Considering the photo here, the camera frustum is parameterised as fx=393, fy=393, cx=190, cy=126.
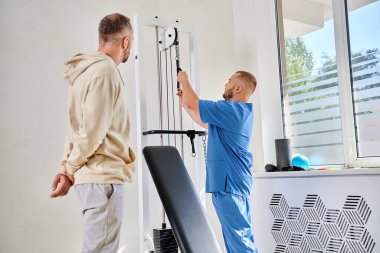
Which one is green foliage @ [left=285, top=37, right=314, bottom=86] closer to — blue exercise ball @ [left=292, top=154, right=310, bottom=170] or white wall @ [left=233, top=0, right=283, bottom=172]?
white wall @ [left=233, top=0, right=283, bottom=172]

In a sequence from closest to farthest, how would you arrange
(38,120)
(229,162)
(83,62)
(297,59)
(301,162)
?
(83,62)
(229,162)
(38,120)
(301,162)
(297,59)

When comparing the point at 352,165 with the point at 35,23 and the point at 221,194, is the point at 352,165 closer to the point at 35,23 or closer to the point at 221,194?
the point at 221,194

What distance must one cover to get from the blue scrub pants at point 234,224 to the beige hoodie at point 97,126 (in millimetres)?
776

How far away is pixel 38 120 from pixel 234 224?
1432 mm

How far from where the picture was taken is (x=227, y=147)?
2428 mm

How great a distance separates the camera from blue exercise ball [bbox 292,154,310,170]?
2.95 metres

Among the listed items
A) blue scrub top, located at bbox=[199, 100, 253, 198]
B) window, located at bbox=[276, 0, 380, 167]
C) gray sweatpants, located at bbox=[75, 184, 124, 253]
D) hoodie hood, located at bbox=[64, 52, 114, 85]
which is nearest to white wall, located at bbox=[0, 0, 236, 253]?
blue scrub top, located at bbox=[199, 100, 253, 198]

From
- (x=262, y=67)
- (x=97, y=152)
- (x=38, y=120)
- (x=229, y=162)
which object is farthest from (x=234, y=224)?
(x=262, y=67)

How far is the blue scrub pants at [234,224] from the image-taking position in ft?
7.53

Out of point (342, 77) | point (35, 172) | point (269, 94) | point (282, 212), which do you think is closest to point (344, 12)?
point (342, 77)

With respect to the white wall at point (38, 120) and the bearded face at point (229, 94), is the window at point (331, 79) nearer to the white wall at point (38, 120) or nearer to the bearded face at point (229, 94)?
the bearded face at point (229, 94)

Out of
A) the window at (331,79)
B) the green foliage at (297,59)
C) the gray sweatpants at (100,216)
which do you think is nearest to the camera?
the gray sweatpants at (100,216)

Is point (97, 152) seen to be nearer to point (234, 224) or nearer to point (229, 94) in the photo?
point (234, 224)

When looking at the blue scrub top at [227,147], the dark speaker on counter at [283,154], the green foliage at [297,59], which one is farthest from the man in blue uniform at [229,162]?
the green foliage at [297,59]
